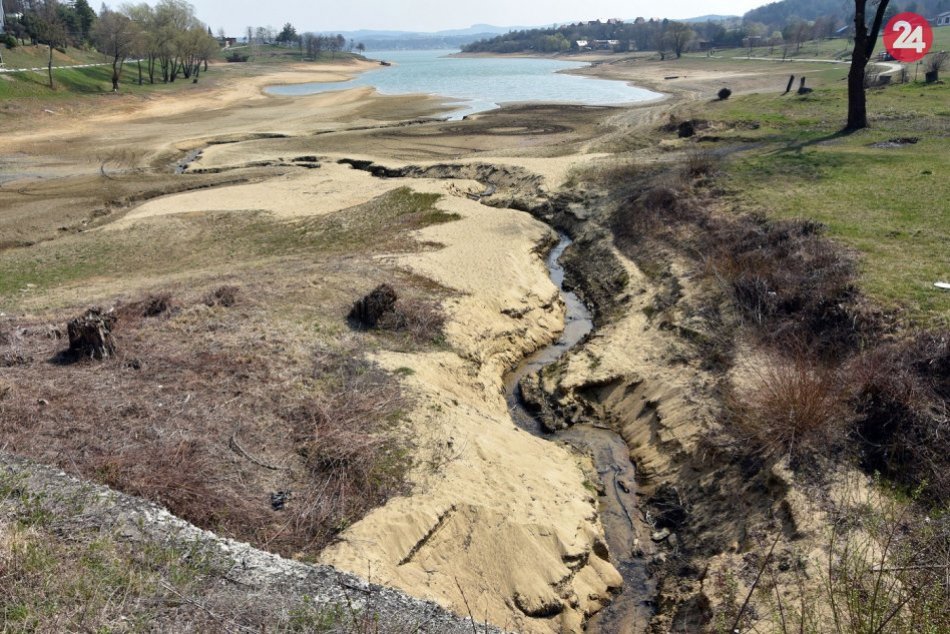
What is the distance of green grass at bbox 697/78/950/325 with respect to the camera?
14820 mm

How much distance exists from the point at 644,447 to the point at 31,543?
1079 cm

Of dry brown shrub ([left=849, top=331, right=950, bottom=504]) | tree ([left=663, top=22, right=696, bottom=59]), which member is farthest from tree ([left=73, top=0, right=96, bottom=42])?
dry brown shrub ([left=849, top=331, right=950, bottom=504])

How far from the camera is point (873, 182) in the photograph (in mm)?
22250

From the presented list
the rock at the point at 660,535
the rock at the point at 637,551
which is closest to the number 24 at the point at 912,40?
the rock at the point at 660,535

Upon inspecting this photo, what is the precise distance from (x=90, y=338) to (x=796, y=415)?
1283 cm

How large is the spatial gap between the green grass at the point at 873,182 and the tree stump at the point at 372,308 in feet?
35.9

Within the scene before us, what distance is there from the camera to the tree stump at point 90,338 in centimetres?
1215

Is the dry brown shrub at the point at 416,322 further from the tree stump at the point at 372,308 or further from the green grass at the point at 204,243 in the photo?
the green grass at the point at 204,243

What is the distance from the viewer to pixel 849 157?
25.7 m

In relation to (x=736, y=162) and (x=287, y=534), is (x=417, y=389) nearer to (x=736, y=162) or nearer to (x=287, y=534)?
(x=287, y=534)

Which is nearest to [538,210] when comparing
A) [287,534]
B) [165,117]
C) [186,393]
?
[186,393]

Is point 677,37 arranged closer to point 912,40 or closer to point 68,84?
point 912,40

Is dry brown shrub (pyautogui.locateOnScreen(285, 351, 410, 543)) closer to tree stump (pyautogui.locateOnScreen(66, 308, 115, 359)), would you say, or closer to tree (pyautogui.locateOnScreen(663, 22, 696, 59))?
tree stump (pyautogui.locateOnScreen(66, 308, 115, 359))

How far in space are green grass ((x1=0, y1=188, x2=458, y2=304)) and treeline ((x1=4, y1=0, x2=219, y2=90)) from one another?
170 ft
